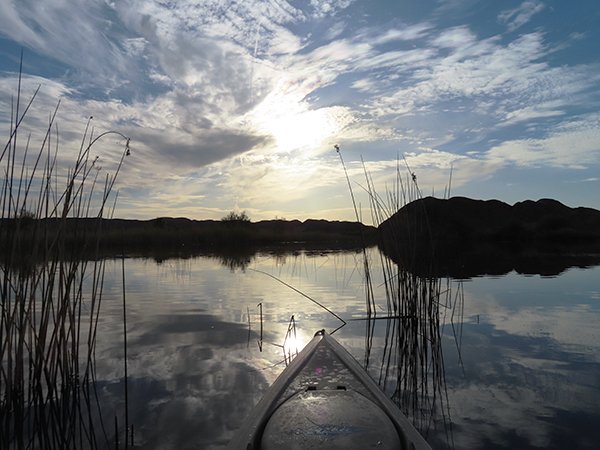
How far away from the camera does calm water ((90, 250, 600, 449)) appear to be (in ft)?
6.40

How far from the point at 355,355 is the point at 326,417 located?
162 cm

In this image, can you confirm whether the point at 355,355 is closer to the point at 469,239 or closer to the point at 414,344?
the point at 414,344

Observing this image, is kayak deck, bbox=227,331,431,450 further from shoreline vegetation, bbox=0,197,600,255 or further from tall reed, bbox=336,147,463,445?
shoreline vegetation, bbox=0,197,600,255

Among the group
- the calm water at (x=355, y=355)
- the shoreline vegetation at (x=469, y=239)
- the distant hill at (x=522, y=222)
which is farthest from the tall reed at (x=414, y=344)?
the distant hill at (x=522, y=222)

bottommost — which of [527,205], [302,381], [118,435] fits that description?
[118,435]

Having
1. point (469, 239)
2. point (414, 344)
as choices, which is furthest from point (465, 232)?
point (414, 344)

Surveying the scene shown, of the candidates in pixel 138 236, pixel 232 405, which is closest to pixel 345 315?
pixel 232 405

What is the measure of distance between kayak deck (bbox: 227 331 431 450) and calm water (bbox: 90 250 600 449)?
0.36 metres

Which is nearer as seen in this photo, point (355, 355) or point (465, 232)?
point (355, 355)

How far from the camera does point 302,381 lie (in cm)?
210

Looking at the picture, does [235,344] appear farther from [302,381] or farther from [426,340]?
[426,340]

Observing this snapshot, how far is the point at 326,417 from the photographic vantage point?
1.55m

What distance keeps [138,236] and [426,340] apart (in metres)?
19.7

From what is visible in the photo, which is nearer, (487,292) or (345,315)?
(345,315)
